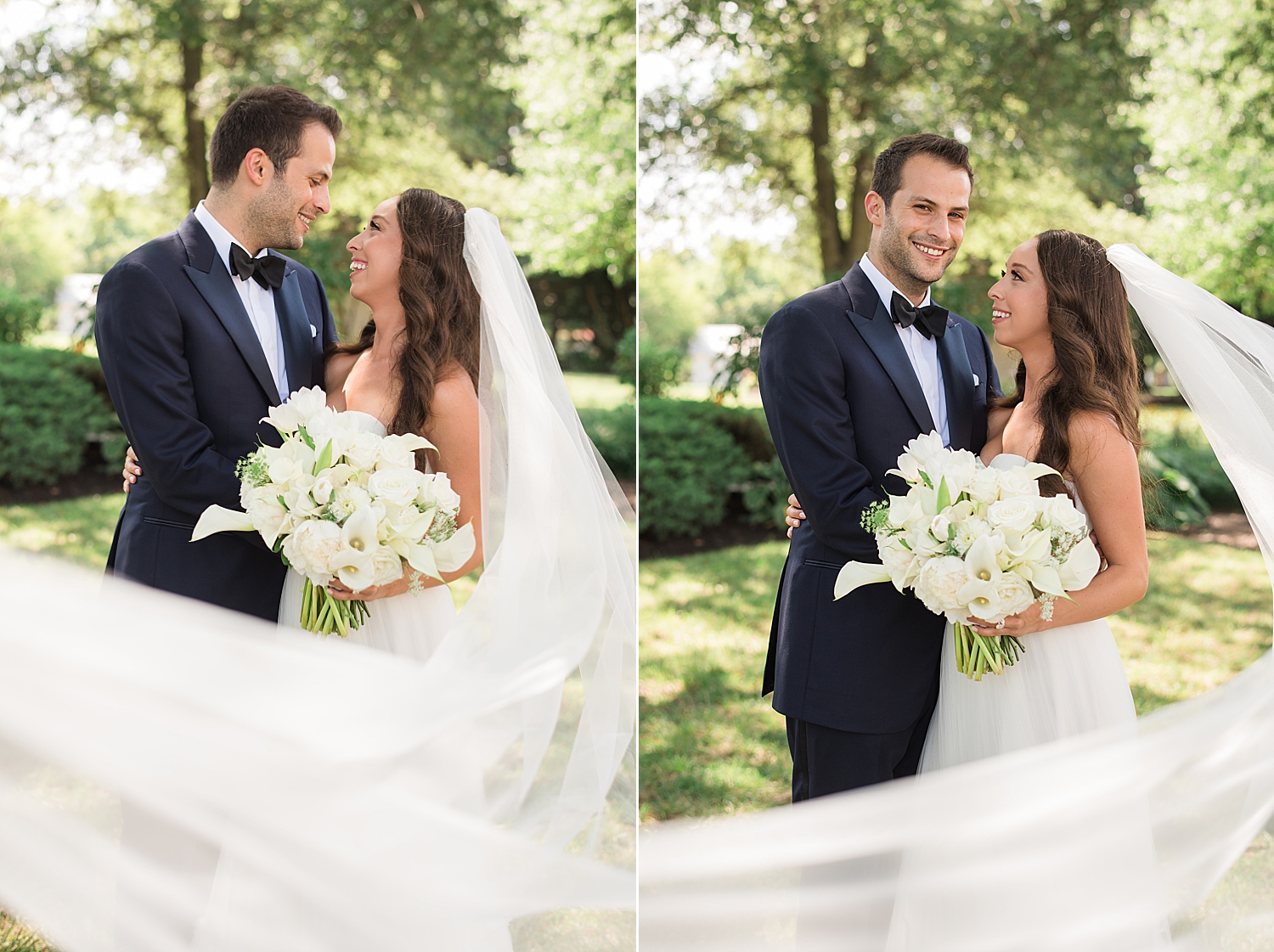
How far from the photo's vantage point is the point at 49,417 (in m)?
10.2

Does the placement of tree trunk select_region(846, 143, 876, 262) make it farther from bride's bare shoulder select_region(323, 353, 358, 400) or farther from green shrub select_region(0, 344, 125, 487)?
bride's bare shoulder select_region(323, 353, 358, 400)

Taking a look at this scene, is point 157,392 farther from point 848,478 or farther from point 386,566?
point 848,478

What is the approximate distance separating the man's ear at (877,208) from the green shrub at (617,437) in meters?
6.99

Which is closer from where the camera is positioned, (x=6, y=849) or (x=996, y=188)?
(x=6, y=849)

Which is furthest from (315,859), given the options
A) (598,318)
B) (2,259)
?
(2,259)

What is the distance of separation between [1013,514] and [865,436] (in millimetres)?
626

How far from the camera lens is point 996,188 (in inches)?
437

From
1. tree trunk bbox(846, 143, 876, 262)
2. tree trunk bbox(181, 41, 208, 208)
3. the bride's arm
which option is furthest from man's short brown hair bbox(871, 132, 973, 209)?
tree trunk bbox(181, 41, 208, 208)

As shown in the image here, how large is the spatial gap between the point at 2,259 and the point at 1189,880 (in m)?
21.9

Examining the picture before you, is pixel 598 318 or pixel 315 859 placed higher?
pixel 598 318

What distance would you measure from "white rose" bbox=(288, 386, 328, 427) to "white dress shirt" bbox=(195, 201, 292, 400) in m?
0.39

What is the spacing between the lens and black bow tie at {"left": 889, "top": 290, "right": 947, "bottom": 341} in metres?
3.03

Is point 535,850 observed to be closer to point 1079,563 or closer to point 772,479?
point 1079,563

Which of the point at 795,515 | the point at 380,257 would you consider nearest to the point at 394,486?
the point at 380,257
